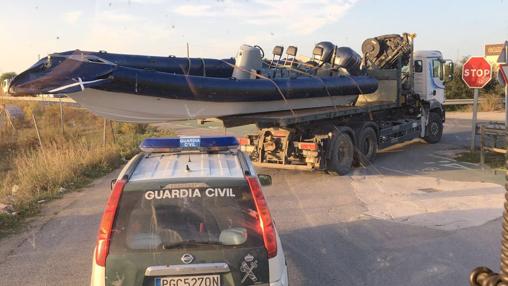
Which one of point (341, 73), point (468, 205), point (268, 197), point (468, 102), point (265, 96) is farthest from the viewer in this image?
point (468, 102)

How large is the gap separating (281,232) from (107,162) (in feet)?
26.2

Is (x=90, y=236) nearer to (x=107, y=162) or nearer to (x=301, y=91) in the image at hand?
(x=301, y=91)

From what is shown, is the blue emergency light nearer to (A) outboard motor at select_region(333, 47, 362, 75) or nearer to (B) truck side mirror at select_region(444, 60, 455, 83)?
(A) outboard motor at select_region(333, 47, 362, 75)

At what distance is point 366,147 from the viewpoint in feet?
43.7

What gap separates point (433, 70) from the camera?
52.9 feet

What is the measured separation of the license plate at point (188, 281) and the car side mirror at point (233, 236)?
26 cm

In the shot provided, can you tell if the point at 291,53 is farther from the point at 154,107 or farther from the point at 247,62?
the point at 154,107

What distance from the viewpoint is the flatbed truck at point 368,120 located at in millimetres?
11469

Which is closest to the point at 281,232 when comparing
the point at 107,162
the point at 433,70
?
the point at 107,162

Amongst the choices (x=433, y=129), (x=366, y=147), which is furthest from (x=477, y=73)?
(x=366, y=147)

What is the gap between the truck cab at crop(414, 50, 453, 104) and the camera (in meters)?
15.9

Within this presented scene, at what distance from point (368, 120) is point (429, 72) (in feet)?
11.8

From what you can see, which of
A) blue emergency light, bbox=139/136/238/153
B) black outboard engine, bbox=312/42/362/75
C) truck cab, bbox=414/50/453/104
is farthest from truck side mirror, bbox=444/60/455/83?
blue emergency light, bbox=139/136/238/153

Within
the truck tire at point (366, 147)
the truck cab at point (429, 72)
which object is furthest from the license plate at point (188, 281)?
the truck cab at point (429, 72)
